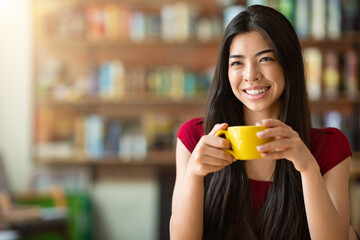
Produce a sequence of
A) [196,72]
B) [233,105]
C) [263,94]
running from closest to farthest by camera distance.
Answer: [263,94], [233,105], [196,72]

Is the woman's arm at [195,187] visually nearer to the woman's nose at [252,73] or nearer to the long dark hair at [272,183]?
the long dark hair at [272,183]

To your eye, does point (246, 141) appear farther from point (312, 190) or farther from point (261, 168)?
point (261, 168)

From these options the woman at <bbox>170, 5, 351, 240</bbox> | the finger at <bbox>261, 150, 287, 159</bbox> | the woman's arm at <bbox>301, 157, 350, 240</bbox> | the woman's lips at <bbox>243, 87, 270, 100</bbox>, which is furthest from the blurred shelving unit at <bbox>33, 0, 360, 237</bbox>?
the finger at <bbox>261, 150, 287, 159</bbox>

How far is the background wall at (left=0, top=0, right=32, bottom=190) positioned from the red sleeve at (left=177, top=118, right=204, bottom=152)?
342 centimetres

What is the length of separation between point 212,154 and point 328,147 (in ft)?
1.47

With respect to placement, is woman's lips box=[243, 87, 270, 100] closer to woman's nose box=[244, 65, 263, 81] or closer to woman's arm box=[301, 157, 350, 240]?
woman's nose box=[244, 65, 263, 81]

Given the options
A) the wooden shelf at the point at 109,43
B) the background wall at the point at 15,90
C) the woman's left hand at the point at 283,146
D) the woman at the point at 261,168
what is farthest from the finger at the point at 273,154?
the background wall at the point at 15,90

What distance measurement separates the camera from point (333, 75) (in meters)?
4.46

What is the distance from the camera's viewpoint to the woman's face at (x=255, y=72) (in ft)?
4.60

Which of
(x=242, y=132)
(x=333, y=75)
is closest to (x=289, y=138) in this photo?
(x=242, y=132)

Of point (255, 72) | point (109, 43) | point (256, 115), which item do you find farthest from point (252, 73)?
point (109, 43)

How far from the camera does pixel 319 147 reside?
5.00ft

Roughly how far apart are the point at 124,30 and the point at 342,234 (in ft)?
11.7

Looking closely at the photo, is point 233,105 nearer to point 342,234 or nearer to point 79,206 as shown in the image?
point 342,234
